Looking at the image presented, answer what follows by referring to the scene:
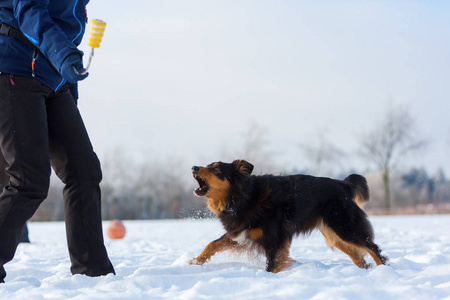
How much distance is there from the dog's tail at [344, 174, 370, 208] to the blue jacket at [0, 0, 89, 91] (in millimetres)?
3033

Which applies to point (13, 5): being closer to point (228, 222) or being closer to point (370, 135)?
point (228, 222)

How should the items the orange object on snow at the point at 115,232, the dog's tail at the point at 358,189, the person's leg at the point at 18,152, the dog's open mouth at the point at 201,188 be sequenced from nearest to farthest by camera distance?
the person's leg at the point at 18,152 < the dog's open mouth at the point at 201,188 < the dog's tail at the point at 358,189 < the orange object on snow at the point at 115,232

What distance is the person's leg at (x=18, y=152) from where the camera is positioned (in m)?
2.61

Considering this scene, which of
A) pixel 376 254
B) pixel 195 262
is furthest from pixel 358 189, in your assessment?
pixel 195 262

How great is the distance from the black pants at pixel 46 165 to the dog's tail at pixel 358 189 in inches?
106

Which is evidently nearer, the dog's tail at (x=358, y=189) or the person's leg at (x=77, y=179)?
the person's leg at (x=77, y=179)

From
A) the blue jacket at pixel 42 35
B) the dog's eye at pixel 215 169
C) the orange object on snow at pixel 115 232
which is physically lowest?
the orange object on snow at pixel 115 232

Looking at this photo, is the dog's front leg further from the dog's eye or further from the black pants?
the black pants

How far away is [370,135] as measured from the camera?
28797 millimetres

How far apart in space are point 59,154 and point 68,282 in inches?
31.2

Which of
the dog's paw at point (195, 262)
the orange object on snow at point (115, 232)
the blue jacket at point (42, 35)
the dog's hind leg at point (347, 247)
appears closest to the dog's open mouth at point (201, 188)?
the dog's paw at point (195, 262)

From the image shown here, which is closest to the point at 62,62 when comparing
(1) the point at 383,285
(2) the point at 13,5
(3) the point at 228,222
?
(2) the point at 13,5

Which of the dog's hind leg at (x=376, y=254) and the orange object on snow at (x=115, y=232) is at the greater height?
the dog's hind leg at (x=376, y=254)

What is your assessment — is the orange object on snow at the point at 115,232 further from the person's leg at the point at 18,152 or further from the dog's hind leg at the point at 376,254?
the person's leg at the point at 18,152
